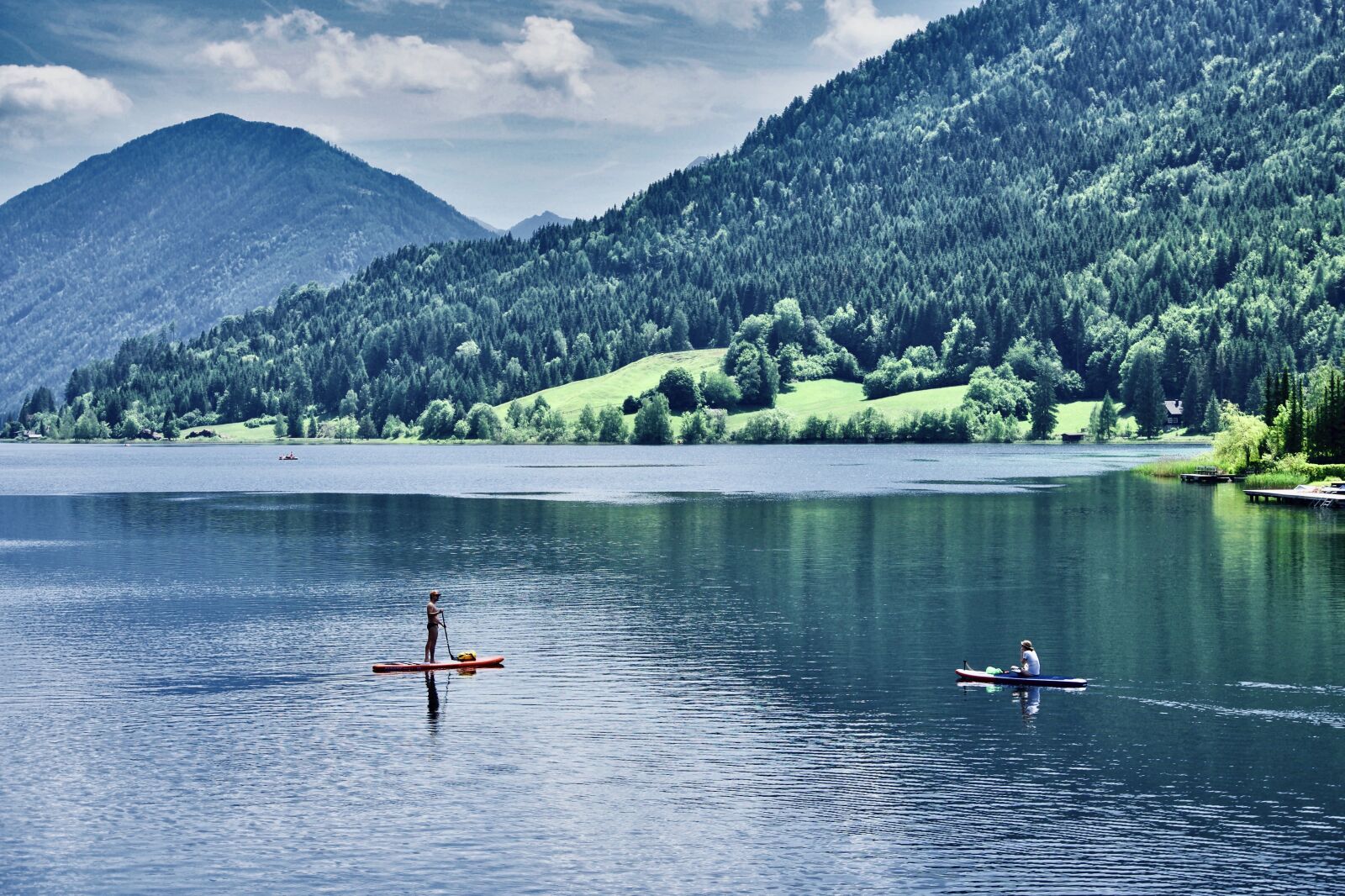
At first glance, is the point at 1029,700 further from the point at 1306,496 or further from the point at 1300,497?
the point at 1300,497

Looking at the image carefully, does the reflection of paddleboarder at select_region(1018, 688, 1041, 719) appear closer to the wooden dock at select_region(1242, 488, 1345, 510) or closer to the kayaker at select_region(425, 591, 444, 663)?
the kayaker at select_region(425, 591, 444, 663)

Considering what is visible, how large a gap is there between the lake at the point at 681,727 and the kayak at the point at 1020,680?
1.20 m

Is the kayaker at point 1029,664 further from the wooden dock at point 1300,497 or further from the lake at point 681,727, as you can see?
the wooden dock at point 1300,497

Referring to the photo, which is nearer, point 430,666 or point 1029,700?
point 1029,700

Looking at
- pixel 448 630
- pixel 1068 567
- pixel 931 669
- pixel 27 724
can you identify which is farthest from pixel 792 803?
pixel 1068 567

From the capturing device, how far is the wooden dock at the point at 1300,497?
16388 cm

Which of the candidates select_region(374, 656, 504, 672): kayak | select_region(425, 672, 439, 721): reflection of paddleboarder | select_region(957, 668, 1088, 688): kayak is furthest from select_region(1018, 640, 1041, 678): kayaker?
select_region(425, 672, 439, 721): reflection of paddleboarder

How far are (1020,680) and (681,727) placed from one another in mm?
16019

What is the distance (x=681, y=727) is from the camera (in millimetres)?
54719

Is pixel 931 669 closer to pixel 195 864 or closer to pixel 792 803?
pixel 792 803

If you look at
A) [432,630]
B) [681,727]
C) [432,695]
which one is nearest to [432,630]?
[432,630]

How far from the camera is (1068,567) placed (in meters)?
106

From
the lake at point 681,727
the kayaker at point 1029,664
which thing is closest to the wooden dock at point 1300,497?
the lake at point 681,727

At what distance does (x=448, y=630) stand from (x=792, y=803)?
3663cm
